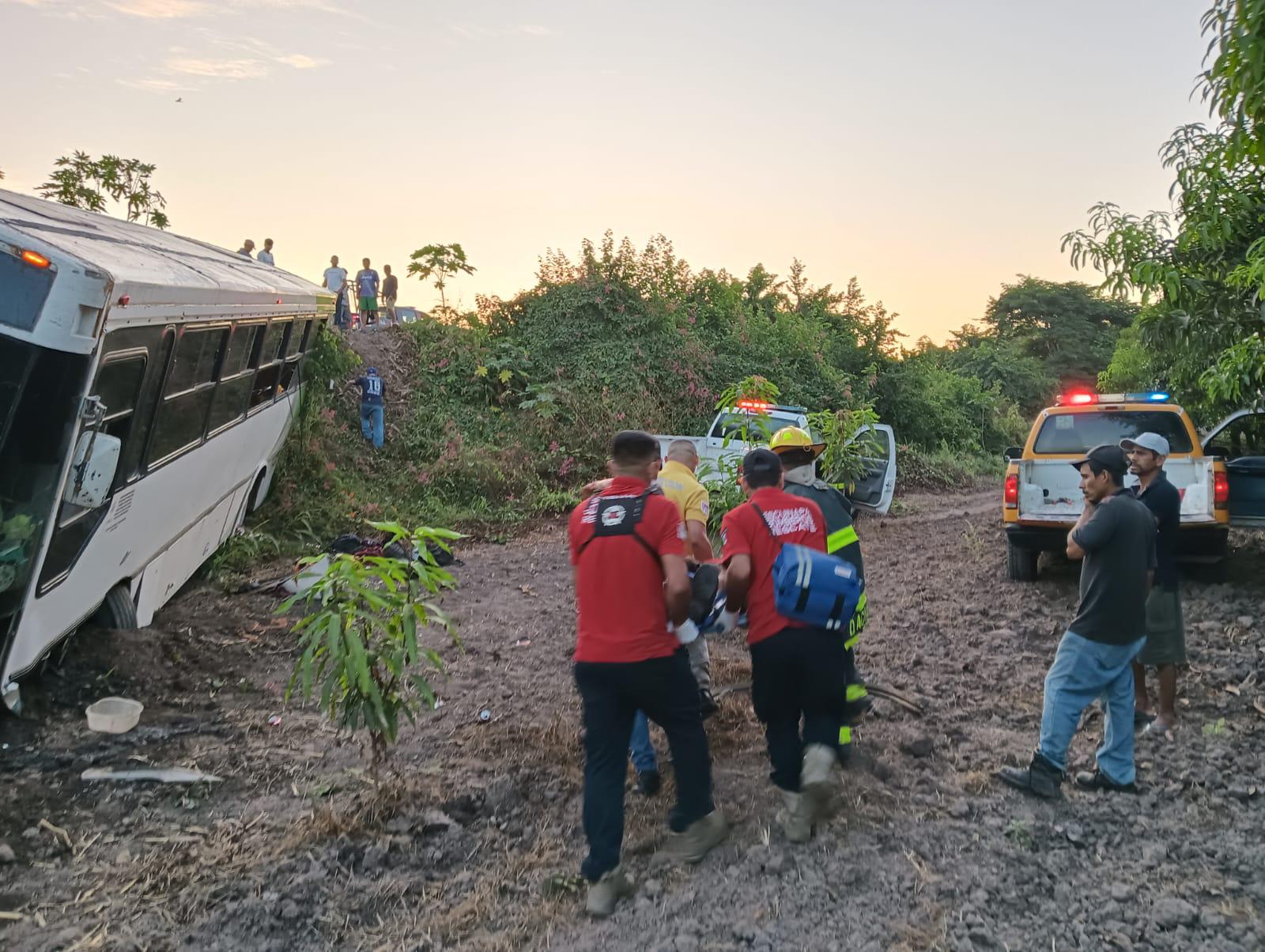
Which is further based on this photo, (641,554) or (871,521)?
(871,521)

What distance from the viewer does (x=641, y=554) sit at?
141 inches

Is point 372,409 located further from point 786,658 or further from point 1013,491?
point 786,658

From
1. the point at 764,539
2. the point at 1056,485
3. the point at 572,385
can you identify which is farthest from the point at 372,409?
the point at 764,539

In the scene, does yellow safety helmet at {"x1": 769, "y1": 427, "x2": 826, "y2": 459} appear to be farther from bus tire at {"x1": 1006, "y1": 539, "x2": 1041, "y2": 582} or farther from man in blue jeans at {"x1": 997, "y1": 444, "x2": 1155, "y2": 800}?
bus tire at {"x1": 1006, "y1": 539, "x2": 1041, "y2": 582}

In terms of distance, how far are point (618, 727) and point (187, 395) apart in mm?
4675

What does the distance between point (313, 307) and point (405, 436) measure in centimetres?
500

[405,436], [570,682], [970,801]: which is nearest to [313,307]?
[405,436]

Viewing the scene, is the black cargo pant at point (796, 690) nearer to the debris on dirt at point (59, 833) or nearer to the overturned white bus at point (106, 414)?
the debris on dirt at point (59, 833)

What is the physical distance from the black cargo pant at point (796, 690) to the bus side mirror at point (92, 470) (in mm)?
3500

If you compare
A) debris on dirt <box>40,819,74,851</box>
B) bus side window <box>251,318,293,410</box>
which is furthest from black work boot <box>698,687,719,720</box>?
bus side window <box>251,318,293,410</box>

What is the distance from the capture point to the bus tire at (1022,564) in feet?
29.0

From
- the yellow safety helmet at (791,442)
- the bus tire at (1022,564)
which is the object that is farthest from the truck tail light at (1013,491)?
the yellow safety helmet at (791,442)

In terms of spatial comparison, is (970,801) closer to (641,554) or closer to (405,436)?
(641,554)

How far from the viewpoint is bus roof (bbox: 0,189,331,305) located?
15.7ft
